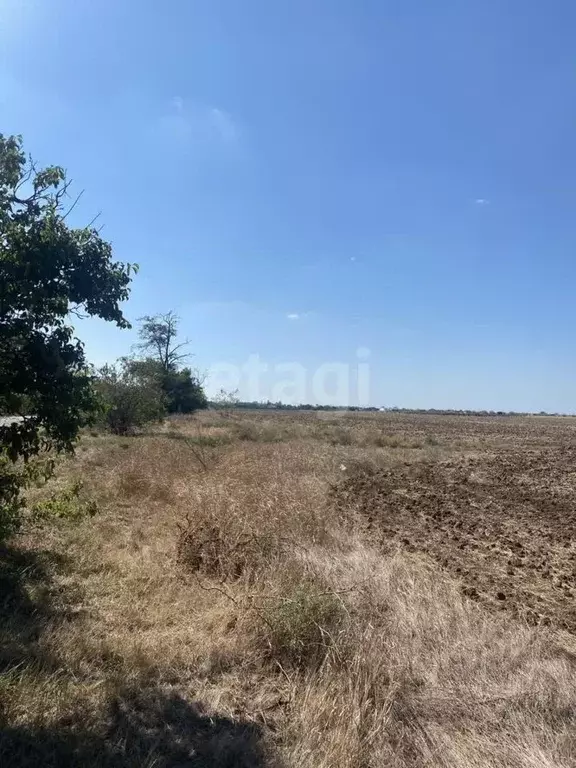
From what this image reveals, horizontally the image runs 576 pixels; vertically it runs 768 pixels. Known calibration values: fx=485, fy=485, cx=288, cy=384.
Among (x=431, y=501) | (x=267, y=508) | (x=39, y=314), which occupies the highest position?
(x=39, y=314)

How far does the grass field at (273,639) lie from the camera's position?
275 cm

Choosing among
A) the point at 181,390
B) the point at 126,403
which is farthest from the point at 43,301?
the point at 181,390

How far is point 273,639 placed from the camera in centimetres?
371

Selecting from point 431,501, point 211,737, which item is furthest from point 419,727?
point 431,501

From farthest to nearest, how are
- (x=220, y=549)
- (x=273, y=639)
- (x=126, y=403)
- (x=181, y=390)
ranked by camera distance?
1. (x=181, y=390)
2. (x=126, y=403)
3. (x=220, y=549)
4. (x=273, y=639)

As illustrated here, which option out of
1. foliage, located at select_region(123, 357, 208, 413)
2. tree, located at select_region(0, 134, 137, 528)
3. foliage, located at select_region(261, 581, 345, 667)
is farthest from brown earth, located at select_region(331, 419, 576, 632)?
foliage, located at select_region(123, 357, 208, 413)

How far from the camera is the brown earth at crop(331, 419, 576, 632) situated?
579cm

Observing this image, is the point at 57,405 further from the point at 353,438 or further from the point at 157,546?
the point at 353,438

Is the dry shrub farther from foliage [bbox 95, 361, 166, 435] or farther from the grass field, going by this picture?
foliage [bbox 95, 361, 166, 435]

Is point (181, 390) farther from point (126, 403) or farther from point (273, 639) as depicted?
point (273, 639)

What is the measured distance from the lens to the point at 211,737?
2.82 metres

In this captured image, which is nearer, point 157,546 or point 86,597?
point 86,597

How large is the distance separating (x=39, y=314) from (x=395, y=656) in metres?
3.88

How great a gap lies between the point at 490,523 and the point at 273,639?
719 centimetres
